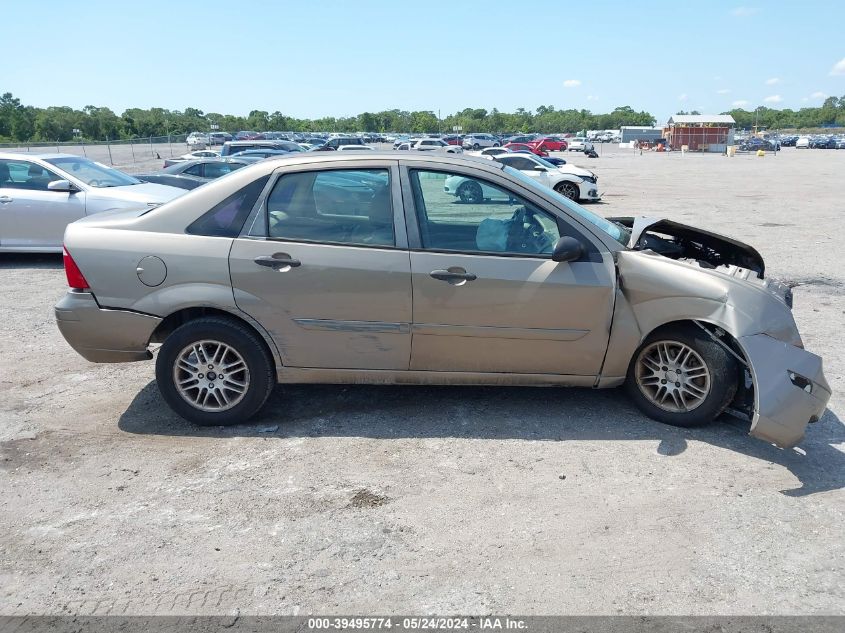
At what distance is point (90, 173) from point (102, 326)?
276 inches

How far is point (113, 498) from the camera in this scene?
3846mm

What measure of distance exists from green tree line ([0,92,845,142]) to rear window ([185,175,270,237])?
6880cm

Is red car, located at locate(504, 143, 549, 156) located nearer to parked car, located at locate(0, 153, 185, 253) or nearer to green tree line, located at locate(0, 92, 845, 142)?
parked car, located at locate(0, 153, 185, 253)

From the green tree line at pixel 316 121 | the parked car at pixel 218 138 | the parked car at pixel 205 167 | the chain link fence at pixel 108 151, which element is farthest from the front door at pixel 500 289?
the green tree line at pixel 316 121

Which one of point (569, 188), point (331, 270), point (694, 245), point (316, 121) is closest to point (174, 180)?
point (569, 188)

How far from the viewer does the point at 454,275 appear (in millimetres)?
4449

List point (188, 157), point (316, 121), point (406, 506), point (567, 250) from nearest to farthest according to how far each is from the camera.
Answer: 1. point (406, 506)
2. point (567, 250)
3. point (188, 157)
4. point (316, 121)

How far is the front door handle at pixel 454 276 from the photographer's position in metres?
4.45

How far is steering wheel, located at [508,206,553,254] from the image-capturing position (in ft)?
15.0

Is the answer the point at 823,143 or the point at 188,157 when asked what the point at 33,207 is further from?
the point at 823,143

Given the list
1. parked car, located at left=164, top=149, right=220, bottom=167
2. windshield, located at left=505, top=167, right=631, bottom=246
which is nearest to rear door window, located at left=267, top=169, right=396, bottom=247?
windshield, located at left=505, top=167, right=631, bottom=246

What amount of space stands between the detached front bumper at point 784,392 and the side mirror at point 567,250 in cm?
121

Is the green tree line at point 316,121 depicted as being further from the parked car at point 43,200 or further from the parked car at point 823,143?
the parked car at point 43,200

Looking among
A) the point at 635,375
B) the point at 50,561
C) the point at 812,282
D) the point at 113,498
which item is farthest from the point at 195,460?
the point at 812,282
